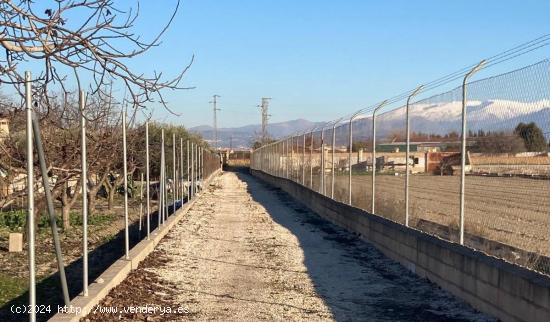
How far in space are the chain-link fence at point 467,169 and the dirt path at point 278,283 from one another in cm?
96

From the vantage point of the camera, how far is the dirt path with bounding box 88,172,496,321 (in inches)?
305

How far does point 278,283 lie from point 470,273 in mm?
2800

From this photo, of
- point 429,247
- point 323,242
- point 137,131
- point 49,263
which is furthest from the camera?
point 137,131

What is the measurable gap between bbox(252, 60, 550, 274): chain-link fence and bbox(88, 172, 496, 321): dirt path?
0.96 meters

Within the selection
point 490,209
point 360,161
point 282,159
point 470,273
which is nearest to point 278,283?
point 470,273

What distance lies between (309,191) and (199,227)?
302 inches

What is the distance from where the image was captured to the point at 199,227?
56.1ft

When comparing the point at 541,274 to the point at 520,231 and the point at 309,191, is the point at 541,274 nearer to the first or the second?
the point at 520,231

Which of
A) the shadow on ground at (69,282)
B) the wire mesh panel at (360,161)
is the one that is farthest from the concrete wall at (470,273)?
the shadow on ground at (69,282)

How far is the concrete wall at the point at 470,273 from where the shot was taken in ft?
21.0

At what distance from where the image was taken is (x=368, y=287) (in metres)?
9.41

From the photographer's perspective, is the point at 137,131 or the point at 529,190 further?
the point at 137,131

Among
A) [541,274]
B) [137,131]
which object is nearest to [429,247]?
[541,274]

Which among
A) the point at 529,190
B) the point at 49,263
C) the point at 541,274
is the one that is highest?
the point at 529,190
